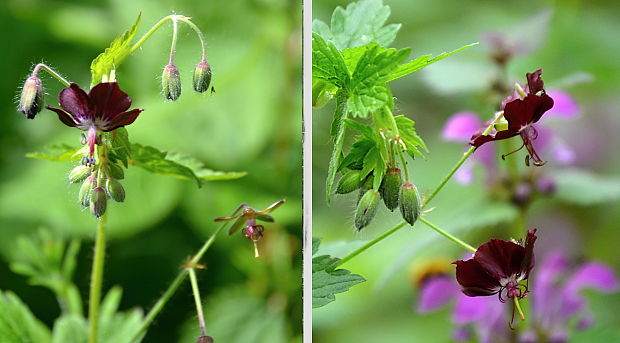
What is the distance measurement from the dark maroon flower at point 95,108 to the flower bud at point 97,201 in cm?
3

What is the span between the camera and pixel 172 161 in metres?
0.66

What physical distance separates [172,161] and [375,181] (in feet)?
0.47

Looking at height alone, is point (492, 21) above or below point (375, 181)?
above

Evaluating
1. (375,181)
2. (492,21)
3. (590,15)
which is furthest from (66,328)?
(590,15)

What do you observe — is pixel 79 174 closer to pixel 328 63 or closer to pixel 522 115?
pixel 328 63

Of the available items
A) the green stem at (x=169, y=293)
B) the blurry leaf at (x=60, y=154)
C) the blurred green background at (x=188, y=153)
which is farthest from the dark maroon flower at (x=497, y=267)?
the blurred green background at (x=188, y=153)

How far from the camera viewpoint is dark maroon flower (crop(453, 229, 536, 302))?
2.12 ft

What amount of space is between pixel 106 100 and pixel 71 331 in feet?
0.83

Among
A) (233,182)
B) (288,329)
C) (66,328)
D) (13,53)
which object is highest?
(13,53)

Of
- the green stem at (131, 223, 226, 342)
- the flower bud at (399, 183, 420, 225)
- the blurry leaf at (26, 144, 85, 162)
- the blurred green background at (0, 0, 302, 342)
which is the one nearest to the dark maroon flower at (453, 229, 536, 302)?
the flower bud at (399, 183, 420, 225)

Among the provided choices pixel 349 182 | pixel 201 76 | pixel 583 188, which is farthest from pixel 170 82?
pixel 583 188

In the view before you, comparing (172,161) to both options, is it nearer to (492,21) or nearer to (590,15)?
(492,21)

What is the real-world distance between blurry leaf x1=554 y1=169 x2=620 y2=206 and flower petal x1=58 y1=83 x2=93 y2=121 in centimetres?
65

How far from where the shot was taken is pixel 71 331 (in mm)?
771
